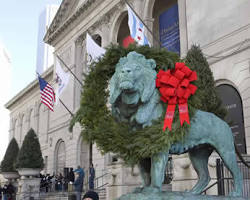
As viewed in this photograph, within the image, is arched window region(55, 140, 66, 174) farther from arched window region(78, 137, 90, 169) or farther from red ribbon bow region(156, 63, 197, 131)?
red ribbon bow region(156, 63, 197, 131)

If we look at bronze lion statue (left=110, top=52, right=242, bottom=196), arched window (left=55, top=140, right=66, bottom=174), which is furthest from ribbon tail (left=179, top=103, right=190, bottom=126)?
arched window (left=55, top=140, right=66, bottom=174)

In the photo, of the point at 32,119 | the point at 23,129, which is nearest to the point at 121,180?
the point at 32,119

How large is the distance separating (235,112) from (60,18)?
22.8 meters

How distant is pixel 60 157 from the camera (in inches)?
1262

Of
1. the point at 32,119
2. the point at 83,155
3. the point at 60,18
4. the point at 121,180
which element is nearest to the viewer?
the point at 121,180

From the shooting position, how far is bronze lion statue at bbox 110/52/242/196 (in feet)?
12.9

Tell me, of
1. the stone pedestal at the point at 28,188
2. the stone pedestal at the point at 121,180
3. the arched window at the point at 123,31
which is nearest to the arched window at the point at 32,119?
the arched window at the point at 123,31

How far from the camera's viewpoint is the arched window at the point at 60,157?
31.5 m

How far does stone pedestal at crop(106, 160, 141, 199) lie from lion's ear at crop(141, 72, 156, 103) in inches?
310

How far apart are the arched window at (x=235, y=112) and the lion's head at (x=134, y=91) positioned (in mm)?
10453

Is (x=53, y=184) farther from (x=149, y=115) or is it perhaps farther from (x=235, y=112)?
(x=149, y=115)

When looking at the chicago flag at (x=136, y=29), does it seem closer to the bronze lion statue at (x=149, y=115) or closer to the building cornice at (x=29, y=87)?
the bronze lion statue at (x=149, y=115)

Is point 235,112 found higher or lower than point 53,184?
higher

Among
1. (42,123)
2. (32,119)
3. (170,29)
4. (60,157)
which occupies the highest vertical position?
(170,29)
